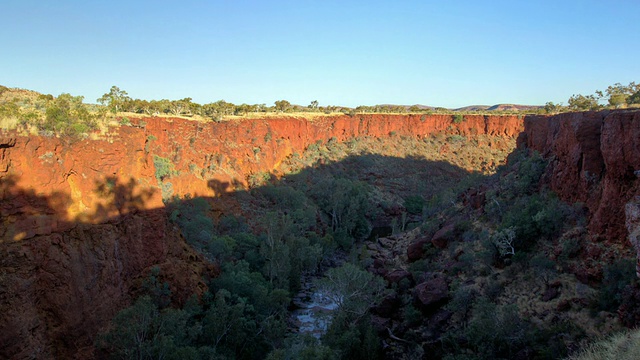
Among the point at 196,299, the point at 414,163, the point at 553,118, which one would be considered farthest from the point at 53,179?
the point at 414,163

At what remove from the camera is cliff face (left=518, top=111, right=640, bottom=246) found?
16672 mm

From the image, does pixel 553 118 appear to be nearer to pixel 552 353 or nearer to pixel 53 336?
pixel 552 353

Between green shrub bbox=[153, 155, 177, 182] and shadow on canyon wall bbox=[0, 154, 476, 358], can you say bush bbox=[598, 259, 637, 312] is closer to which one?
shadow on canyon wall bbox=[0, 154, 476, 358]

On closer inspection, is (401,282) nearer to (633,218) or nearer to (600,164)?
(600,164)

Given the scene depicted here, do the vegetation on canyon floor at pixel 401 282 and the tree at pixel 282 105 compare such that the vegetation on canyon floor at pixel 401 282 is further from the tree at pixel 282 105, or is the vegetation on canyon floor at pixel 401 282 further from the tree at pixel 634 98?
the tree at pixel 282 105

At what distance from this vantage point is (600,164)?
19953 millimetres

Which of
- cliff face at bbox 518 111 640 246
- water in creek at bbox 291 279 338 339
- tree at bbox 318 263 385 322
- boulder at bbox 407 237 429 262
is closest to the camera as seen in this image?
cliff face at bbox 518 111 640 246

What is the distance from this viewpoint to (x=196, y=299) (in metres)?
17.9

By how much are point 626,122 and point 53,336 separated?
73.7ft

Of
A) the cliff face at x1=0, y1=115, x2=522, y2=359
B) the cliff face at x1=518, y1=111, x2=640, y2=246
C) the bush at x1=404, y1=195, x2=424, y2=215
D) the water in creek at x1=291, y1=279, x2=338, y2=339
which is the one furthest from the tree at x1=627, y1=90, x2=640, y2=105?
the cliff face at x1=0, y1=115, x2=522, y2=359

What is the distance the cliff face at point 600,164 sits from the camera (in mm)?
16672

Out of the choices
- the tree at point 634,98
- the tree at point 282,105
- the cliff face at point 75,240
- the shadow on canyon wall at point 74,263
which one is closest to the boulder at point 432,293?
the cliff face at point 75,240

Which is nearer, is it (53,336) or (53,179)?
(53,336)

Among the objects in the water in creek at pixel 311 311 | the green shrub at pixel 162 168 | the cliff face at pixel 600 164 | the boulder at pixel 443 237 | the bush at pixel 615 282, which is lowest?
the water in creek at pixel 311 311
